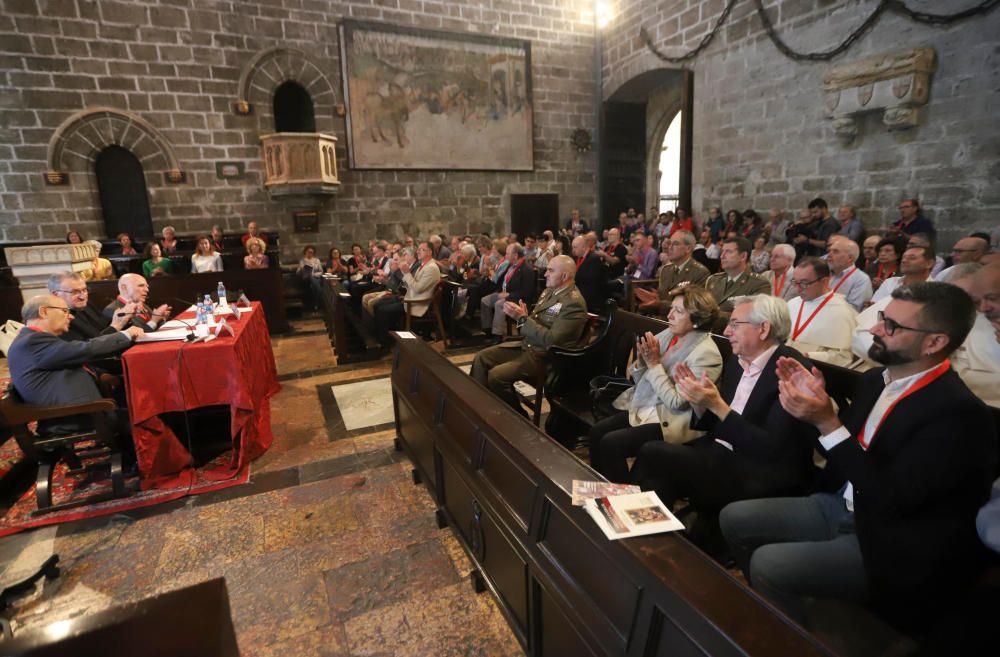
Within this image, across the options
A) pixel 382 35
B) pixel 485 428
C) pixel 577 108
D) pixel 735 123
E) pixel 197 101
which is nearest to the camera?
pixel 485 428

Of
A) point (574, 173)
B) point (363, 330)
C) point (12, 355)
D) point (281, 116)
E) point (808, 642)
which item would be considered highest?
point (281, 116)

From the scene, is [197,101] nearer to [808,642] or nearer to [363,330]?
[363,330]

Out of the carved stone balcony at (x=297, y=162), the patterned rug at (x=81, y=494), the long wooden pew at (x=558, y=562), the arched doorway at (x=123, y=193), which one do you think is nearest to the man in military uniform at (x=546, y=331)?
the long wooden pew at (x=558, y=562)

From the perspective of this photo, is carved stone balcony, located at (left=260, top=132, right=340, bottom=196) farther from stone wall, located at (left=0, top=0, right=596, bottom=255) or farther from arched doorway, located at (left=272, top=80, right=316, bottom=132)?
arched doorway, located at (left=272, top=80, right=316, bottom=132)

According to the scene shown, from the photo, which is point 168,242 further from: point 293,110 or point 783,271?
point 783,271

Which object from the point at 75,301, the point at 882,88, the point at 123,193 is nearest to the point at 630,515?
the point at 75,301

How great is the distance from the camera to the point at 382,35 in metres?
9.86

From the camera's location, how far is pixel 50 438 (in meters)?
2.92

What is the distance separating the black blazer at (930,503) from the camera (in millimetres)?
1349

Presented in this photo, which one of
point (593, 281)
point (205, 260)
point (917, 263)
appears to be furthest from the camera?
point (205, 260)

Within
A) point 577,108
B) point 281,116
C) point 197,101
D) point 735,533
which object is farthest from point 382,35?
point 735,533

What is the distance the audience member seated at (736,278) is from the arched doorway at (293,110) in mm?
8598

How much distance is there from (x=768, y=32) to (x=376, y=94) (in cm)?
673

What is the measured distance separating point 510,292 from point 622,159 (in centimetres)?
769
